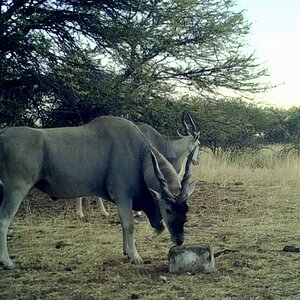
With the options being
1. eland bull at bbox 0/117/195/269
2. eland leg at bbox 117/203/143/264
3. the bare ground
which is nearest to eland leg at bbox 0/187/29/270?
eland bull at bbox 0/117/195/269

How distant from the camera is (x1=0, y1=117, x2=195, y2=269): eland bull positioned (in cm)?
644

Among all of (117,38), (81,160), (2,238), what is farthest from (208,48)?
(2,238)

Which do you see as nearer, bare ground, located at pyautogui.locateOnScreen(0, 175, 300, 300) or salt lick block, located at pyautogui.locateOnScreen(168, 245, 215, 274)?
bare ground, located at pyautogui.locateOnScreen(0, 175, 300, 300)

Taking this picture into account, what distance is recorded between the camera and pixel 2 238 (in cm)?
636

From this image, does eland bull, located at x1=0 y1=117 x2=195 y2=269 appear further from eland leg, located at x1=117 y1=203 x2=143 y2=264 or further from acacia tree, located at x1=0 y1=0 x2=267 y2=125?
acacia tree, located at x1=0 y1=0 x2=267 y2=125

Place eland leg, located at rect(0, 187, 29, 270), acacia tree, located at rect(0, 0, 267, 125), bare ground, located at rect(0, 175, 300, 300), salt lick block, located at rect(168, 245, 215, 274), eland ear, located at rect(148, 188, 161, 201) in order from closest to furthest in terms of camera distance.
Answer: bare ground, located at rect(0, 175, 300, 300)
salt lick block, located at rect(168, 245, 215, 274)
eland leg, located at rect(0, 187, 29, 270)
eland ear, located at rect(148, 188, 161, 201)
acacia tree, located at rect(0, 0, 267, 125)

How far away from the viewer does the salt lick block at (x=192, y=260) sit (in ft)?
19.2

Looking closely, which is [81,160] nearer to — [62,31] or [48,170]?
[48,170]

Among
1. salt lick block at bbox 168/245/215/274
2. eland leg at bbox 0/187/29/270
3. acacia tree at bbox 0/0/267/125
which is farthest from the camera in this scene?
acacia tree at bbox 0/0/267/125

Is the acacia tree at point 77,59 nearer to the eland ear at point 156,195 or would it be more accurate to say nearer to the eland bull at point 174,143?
the eland bull at point 174,143

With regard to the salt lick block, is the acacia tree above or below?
above

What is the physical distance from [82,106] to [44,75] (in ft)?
3.64

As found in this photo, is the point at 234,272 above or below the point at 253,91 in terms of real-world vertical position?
below

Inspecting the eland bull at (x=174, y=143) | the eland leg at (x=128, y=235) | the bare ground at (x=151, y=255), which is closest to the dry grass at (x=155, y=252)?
the bare ground at (x=151, y=255)
